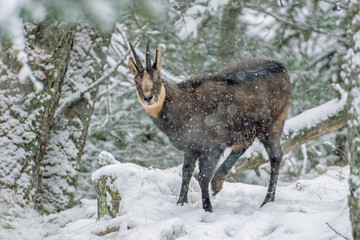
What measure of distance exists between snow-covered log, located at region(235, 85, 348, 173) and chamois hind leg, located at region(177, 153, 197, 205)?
168 centimetres

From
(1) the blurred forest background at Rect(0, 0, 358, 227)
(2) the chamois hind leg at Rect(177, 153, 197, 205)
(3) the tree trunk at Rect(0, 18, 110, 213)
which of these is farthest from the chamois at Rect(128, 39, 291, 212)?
(3) the tree trunk at Rect(0, 18, 110, 213)

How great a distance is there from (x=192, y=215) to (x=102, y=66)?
286cm

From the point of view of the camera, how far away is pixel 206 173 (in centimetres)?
512

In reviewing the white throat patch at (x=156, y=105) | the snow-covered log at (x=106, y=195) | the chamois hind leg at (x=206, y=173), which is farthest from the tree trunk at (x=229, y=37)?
the snow-covered log at (x=106, y=195)

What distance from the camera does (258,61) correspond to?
6031 millimetres

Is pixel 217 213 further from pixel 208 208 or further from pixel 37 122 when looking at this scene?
pixel 37 122

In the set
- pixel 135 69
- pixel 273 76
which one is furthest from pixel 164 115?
pixel 273 76

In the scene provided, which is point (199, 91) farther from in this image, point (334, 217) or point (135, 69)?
point (334, 217)

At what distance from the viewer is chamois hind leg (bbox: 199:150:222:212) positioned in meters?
4.99

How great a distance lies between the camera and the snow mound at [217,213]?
3758 millimetres

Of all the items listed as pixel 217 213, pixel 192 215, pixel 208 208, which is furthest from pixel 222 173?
pixel 192 215

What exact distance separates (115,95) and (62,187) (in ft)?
16.6

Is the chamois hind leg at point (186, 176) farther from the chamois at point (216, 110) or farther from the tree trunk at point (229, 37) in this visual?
the tree trunk at point (229, 37)

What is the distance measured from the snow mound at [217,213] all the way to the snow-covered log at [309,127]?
3.12 ft
